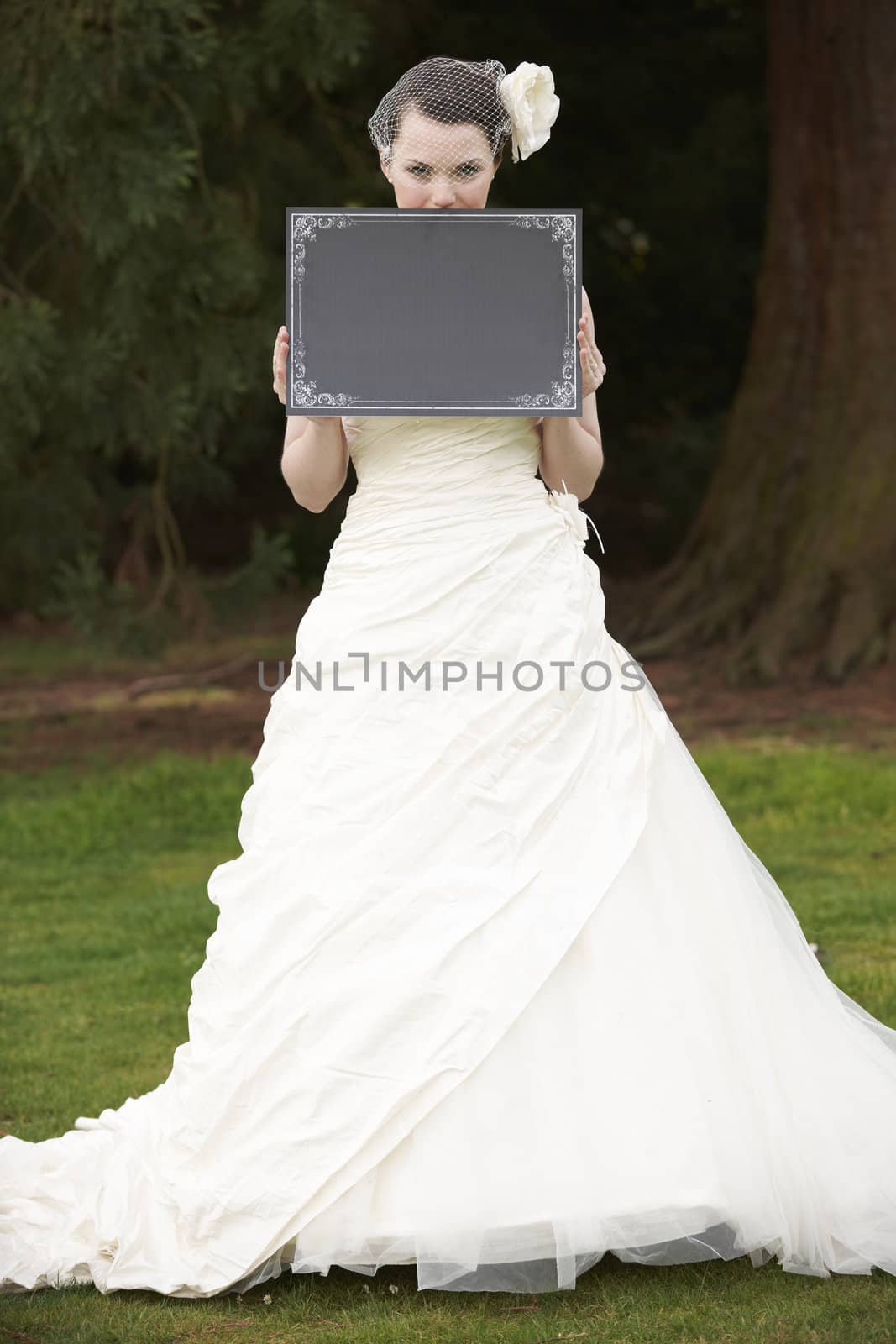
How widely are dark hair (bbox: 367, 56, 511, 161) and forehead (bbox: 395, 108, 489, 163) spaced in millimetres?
13

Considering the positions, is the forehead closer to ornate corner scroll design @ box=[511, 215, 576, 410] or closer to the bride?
the bride

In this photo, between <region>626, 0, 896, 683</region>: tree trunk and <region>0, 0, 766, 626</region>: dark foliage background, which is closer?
<region>0, 0, 766, 626</region>: dark foliage background

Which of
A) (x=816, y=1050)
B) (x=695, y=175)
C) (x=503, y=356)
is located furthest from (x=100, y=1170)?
(x=695, y=175)

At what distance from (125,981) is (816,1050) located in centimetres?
291

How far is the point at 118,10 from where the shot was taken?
23.9 ft

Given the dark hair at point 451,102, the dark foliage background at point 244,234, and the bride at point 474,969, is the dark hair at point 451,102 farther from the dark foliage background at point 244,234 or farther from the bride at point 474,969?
the dark foliage background at point 244,234

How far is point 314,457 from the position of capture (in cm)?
346

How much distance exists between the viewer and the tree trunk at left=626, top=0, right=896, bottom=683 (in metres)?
9.77

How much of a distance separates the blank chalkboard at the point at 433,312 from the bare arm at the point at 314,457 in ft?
0.43

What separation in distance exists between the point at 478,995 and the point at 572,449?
110 cm

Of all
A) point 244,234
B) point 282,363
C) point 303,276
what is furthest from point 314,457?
point 244,234

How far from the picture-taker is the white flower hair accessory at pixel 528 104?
11.3 feet

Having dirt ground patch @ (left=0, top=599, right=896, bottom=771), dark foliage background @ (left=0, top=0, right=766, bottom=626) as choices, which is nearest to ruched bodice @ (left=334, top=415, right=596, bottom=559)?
dark foliage background @ (left=0, top=0, right=766, bottom=626)

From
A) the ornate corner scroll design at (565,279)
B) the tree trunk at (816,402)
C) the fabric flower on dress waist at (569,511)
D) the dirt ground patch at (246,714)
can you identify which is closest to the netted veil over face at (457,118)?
the ornate corner scroll design at (565,279)
